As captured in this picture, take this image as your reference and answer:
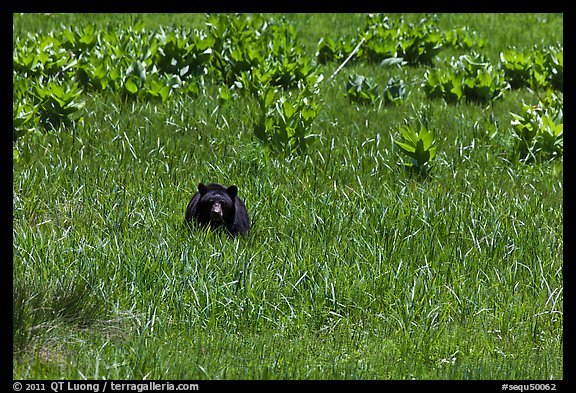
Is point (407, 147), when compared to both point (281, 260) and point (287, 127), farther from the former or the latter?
point (281, 260)

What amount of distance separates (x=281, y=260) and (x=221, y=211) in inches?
24.8

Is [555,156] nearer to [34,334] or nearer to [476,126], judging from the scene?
[476,126]

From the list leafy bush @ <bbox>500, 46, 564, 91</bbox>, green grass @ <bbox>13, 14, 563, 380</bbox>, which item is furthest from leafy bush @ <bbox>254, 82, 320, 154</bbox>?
leafy bush @ <bbox>500, 46, 564, 91</bbox>

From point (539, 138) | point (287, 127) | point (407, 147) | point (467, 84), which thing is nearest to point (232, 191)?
point (287, 127)

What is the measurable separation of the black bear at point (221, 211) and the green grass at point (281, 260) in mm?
127

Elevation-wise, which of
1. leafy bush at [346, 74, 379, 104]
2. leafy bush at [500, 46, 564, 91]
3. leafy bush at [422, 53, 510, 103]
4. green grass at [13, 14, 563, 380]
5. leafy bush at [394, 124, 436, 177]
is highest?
leafy bush at [500, 46, 564, 91]

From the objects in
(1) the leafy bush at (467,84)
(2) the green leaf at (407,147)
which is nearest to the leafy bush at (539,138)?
(2) the green leaf at (407,147)

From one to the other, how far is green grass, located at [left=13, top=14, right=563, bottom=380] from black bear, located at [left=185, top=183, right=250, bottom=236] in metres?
0.13

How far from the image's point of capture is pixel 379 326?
4559 mm

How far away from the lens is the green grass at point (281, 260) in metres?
4.19

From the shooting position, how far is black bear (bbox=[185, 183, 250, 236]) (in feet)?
18.4

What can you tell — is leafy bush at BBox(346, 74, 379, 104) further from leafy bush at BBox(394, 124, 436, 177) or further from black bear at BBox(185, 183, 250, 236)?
black bear at BBox(185, 183, 250, 236)

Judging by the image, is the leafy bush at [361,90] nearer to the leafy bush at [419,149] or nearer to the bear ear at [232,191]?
the leafy bush at [419,149]

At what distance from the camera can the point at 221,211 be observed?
5.51 m
